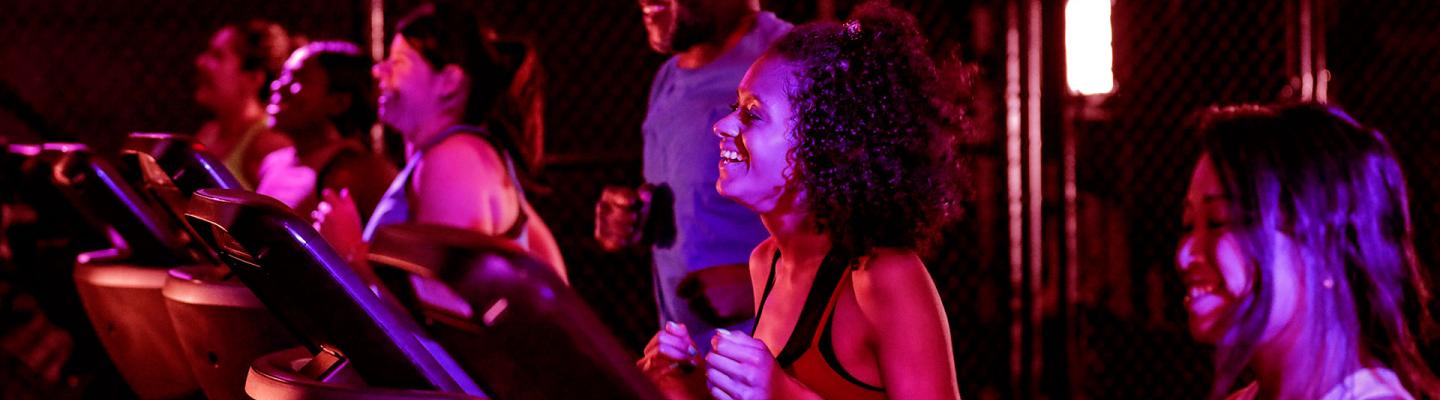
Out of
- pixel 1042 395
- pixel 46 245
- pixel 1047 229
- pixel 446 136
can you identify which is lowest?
pixel 1042 395

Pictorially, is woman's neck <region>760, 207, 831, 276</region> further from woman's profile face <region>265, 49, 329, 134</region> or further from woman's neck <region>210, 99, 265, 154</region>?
woman's neck <region>210, 99, 265, 154</region>

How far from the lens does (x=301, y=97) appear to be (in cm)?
315

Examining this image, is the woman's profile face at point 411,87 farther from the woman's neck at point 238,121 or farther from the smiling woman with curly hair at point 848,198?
the smiling woman with curly hair at point 848,198

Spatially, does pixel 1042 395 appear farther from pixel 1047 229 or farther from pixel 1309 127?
pixel 1309 127

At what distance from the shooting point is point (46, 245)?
12.0ft

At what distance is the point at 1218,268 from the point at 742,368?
0.66m

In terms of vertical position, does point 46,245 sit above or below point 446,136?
below

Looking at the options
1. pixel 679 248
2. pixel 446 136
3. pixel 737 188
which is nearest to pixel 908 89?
pixel 737 188

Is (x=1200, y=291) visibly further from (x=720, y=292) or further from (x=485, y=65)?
(x=485, y=65)

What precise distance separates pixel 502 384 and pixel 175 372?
59.1 inches

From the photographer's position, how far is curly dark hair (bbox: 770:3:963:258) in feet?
4.69

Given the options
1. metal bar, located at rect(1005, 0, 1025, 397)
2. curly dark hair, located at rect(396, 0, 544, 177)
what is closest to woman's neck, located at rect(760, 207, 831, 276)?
curly dark hair, located at rect(396, 0, 544, 177)

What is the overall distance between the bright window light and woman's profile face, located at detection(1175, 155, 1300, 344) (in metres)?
2.27

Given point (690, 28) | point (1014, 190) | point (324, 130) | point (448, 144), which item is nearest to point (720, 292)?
point (690, 28)
